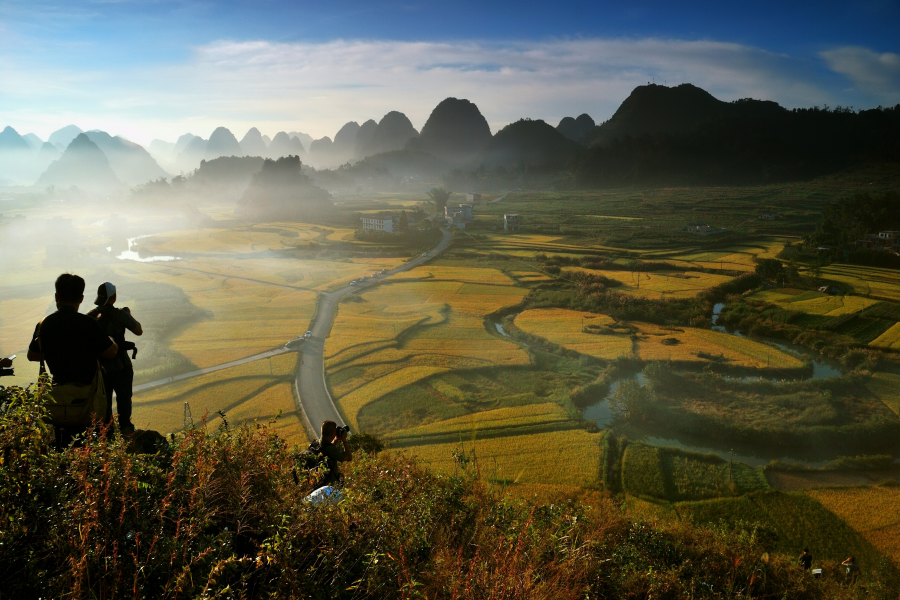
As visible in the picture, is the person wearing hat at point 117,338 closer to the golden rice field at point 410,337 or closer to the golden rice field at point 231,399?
the golden rice field at point 231,399

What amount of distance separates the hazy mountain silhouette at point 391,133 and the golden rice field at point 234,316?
8996cm

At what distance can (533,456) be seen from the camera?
10.9m

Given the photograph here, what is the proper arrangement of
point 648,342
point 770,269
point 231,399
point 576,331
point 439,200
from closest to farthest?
point 231,399, point 648,342, point 576,331, point 770,269, point 439,200

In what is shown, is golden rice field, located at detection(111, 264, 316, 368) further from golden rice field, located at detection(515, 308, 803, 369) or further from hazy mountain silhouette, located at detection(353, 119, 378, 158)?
hazy mountain silhouette, located at detection(353, 119, 378, 158)

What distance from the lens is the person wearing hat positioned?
3977 mm

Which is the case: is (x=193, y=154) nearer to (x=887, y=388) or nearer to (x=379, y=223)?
(x=379, y=223)

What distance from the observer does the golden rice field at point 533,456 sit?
1009 cm

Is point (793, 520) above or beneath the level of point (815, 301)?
beneath

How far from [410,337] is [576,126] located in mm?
106135

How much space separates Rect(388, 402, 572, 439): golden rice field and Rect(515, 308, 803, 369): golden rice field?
4085mm

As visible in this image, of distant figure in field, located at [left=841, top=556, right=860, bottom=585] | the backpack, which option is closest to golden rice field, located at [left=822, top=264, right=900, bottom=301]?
distant figure in field, located at [left=841, top=556, right=860, bottom=585]

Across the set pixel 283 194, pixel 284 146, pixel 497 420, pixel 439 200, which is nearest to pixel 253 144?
pixel 284 146

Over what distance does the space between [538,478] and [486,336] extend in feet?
26.9

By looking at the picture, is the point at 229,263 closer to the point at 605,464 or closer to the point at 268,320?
the point at 268,320
